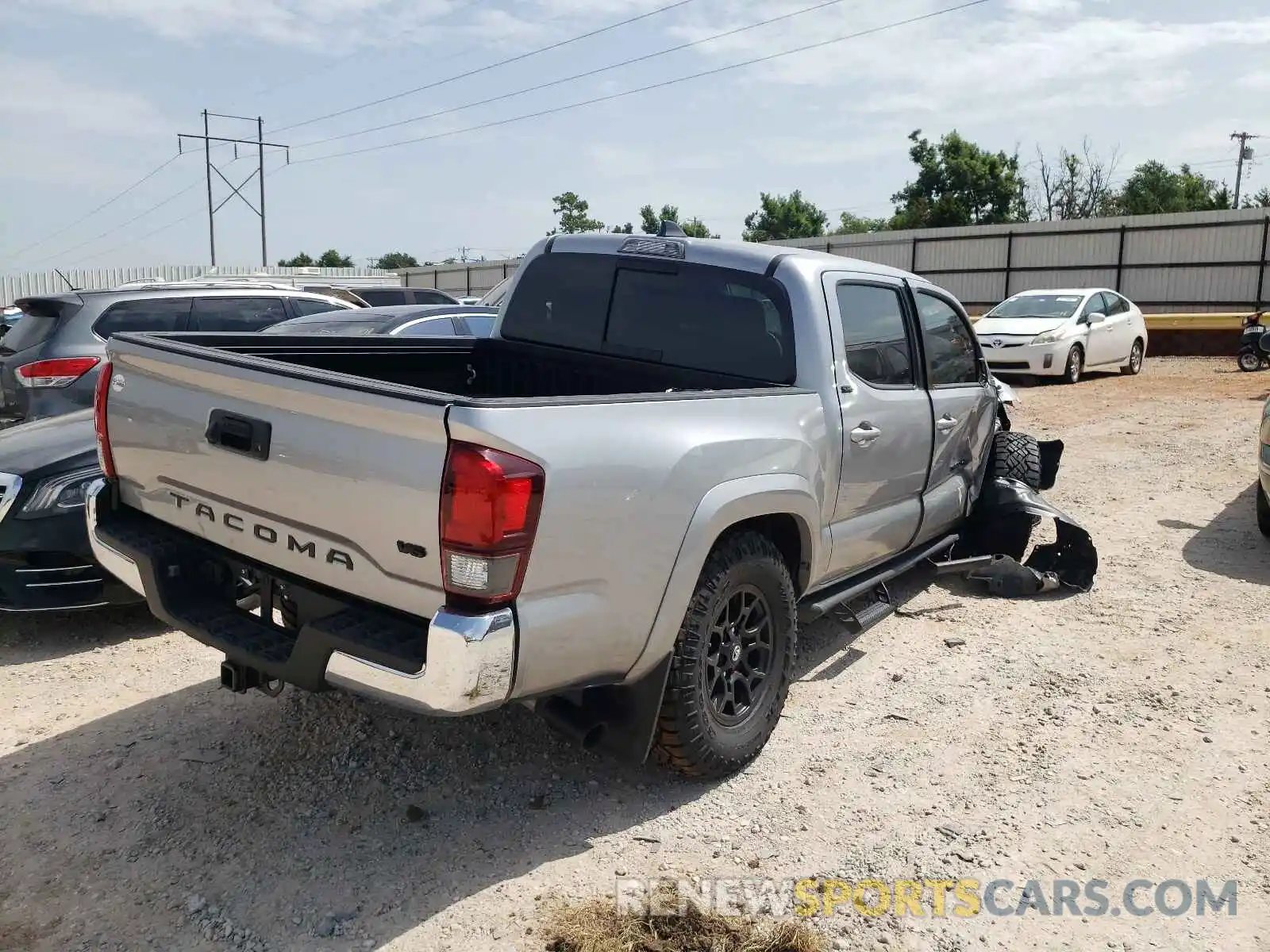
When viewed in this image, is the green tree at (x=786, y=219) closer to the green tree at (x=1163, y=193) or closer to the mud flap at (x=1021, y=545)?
the green tree at (x=1163, y=193)

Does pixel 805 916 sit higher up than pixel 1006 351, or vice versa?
pixel 1006 351

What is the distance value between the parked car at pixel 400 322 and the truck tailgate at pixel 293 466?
4313 millimetres

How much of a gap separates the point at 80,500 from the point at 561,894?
315 centimetres

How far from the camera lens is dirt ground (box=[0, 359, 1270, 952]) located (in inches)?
115

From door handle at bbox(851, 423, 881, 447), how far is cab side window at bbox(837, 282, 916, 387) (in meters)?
0.20

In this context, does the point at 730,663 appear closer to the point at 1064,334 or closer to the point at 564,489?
the point at 564,489

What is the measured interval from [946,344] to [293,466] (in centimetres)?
364

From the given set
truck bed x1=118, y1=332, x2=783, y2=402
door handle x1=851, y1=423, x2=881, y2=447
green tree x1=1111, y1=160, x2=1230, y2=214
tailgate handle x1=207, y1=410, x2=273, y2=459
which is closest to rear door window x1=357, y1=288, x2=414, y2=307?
truck bed x1=118, y1=332, x2=783, y2=402

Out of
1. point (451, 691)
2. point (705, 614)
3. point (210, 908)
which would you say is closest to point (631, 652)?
point (705, 614)

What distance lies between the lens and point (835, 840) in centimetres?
332

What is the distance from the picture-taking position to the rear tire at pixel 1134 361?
17562mm

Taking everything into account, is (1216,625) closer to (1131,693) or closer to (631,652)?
(1131,693)

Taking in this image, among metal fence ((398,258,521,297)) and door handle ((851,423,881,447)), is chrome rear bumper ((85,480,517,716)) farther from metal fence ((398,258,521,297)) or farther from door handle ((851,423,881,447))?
metal fence ((398,258,521,297))

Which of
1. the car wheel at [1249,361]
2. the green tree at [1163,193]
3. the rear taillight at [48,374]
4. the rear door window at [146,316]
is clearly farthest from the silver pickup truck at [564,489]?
the green tree at [1163,193]
